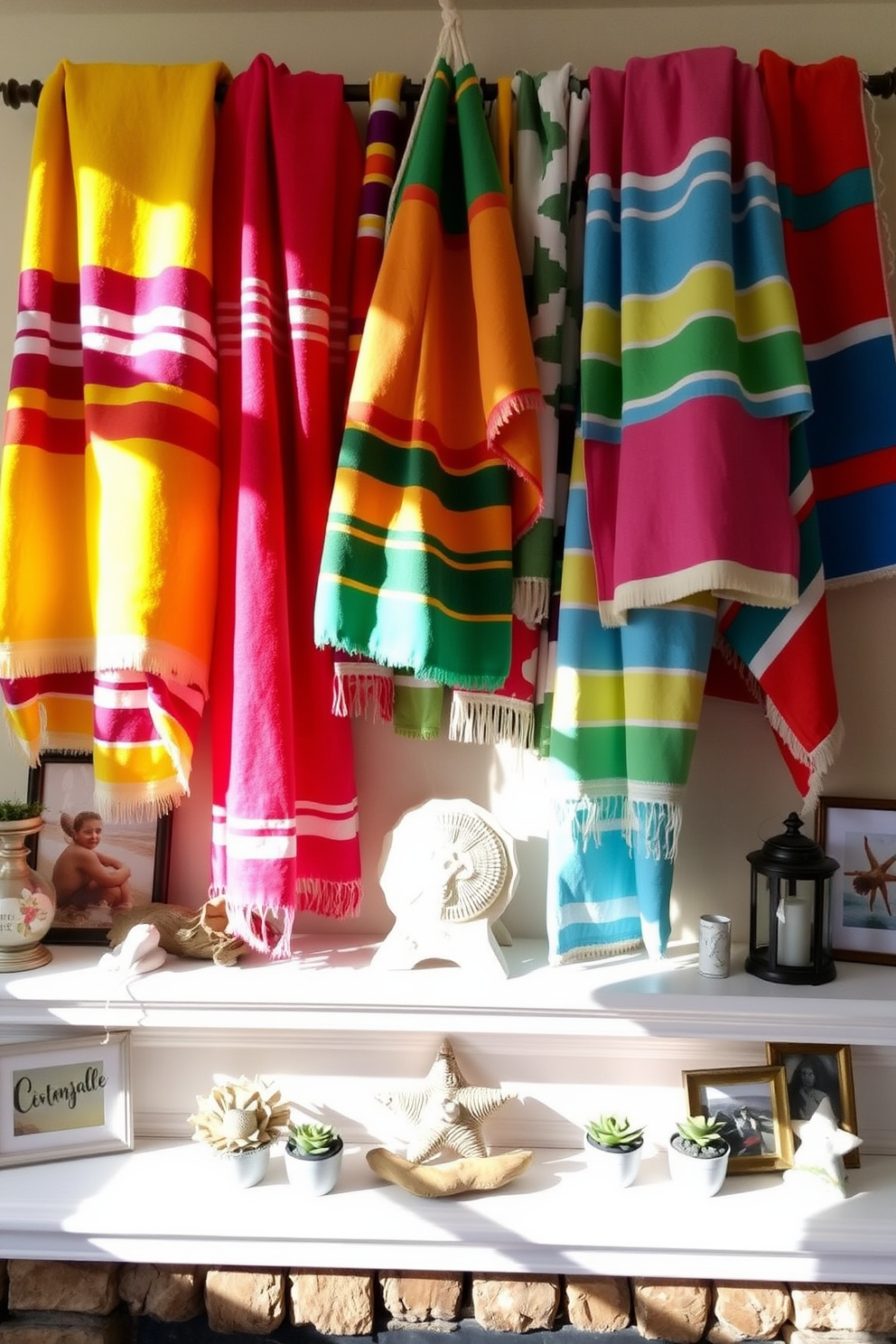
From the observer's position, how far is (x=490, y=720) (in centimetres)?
133

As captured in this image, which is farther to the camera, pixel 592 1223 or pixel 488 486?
pixel 488 486

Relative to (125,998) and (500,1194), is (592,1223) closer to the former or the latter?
(500,1194)

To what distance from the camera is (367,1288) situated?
120cm

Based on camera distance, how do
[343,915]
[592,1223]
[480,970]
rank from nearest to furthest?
[592,1223]
[480,970]
[343,915]

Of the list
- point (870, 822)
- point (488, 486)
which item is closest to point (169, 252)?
point (488, 486)

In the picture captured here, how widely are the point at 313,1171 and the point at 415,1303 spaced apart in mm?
207

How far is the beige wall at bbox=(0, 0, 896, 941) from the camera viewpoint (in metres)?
1.38

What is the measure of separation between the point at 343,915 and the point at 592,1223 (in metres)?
0.50

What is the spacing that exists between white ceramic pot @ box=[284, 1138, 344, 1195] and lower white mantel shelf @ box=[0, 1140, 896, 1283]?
1 centimetres

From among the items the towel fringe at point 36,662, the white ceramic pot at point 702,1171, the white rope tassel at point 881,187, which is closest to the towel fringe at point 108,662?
the towel fringe at point 36,662

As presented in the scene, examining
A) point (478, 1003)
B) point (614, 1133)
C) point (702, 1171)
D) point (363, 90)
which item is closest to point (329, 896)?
point (478, 1003)

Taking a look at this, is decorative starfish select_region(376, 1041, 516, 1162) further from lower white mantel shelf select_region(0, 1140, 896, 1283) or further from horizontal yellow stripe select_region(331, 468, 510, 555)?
horizontal yellow stripe select_region(331, 468, 510, 555)

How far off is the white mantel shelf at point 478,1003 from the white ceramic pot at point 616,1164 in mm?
141

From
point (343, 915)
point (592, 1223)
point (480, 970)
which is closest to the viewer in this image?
point (592, 1223)
